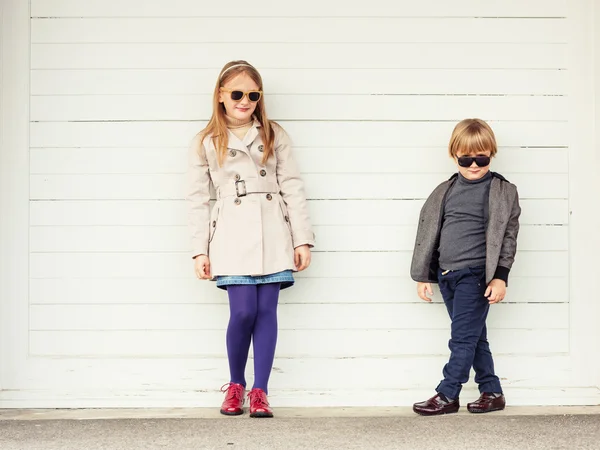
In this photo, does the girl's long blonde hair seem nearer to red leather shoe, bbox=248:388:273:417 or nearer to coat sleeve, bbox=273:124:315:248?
coat sleeve, bbox=273:124:315:248

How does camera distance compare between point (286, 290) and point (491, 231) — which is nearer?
point (491, 231)

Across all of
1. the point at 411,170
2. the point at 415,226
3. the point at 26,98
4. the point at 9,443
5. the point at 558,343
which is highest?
the point at 26,98

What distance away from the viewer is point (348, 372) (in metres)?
4.02

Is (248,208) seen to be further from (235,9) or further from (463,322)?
(463,322)

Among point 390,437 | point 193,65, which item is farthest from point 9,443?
point 193,65

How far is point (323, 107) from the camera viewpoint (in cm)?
401

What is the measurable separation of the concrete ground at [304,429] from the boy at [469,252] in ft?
0.57

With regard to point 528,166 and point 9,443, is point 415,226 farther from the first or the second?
point 9,443

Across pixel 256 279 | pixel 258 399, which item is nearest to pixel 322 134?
pixel 256 279

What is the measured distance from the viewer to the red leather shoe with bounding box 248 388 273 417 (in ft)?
12.2

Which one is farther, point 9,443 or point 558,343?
point 558,343

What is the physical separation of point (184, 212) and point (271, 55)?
31.2 inches

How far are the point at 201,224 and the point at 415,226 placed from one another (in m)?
0.95

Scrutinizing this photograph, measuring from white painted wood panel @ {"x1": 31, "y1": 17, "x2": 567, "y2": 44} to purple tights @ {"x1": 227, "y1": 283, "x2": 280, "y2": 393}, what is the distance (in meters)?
1.11
